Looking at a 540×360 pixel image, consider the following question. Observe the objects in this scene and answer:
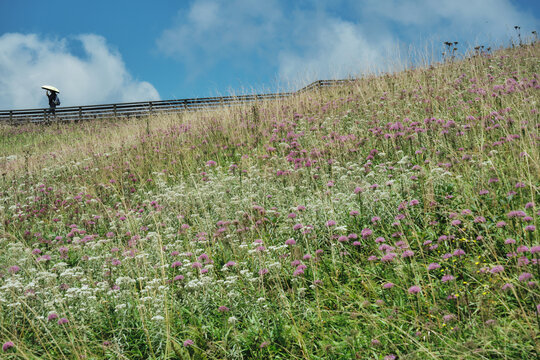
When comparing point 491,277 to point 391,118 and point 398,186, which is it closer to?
point 398,186

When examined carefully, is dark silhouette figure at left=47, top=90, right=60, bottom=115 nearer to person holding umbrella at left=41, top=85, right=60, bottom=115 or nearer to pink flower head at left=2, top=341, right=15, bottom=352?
person holding umbrella at left=41, top=85, right=60, bottom=115

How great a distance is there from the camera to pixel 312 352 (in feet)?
9.12

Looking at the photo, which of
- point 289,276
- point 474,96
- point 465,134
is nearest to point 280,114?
point 474,96

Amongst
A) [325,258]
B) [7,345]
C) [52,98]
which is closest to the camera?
[7,345]

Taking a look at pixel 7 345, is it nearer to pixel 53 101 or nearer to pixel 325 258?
pixel 325 258

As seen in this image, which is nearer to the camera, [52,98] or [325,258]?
[325,258]

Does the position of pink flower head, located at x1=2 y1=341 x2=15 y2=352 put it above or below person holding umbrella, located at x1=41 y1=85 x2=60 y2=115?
below

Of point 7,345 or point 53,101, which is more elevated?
point 53,101

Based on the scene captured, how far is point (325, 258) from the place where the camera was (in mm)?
3820

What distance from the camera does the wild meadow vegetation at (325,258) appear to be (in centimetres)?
271

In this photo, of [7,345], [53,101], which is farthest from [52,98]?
[7,345]

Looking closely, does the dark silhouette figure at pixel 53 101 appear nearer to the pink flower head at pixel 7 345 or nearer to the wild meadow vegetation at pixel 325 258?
the wild meadow vegetation at pixel 325 258

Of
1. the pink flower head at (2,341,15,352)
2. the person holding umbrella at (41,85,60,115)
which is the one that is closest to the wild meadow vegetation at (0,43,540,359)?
the pink flower head at (2,341,15,352)

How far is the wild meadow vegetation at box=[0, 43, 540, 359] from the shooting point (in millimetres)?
2709
